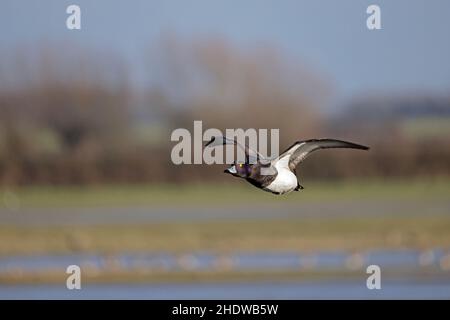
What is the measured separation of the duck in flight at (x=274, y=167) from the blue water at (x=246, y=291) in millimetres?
5617

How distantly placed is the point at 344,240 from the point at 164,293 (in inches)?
219

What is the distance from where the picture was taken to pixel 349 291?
19.9m

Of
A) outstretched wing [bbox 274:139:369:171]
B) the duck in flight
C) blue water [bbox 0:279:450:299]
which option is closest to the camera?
the duck in flight

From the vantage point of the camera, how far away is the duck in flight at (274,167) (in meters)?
13.5

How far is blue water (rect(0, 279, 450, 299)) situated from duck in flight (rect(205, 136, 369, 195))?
18.4 feet

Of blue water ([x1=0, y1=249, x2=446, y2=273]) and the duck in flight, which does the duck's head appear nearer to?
the duck in flight

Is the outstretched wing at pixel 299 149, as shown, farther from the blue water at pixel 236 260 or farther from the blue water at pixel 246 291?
the blue water at pixel 236 260

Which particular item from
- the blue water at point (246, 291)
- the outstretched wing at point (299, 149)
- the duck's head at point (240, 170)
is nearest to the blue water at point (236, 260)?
the blue water at point (246, 291)

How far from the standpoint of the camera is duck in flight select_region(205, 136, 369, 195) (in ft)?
44.4

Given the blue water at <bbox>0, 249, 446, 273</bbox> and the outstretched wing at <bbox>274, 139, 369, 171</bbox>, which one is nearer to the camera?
the outstretched wing at <bbox>274, 139, 369, 171</bbox>

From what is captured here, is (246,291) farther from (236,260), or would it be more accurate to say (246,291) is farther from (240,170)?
(240,170)

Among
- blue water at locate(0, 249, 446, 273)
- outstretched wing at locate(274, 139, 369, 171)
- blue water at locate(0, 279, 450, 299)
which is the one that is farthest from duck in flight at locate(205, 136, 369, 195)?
blue water at locate(0, 249, 446, 273)

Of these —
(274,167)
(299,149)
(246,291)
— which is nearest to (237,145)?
(274,167)
